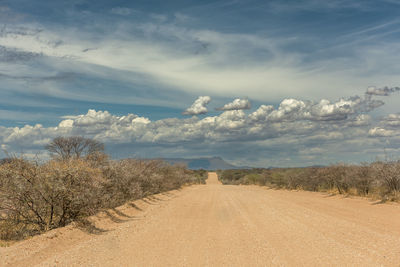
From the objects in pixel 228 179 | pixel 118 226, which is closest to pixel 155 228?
pixel 118 226

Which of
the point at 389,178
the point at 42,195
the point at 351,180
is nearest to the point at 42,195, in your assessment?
the point at 42,195

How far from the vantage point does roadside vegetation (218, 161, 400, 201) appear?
979 inches

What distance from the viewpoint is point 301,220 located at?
16.9 metres

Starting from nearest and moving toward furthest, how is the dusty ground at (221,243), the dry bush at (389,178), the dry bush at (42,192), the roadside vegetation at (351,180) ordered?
the dusty ground at (221,243)
the dry bush at (42,192)
the dry bush at (389,178)
the roadside vegetation at (351,180)

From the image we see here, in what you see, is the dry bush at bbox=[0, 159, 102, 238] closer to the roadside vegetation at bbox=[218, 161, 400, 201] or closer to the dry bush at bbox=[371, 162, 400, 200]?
the dry bush at bbox=[371, 162, 400, 200]

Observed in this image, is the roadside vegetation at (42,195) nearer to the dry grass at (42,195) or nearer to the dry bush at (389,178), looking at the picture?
the dry grass at (42,195)

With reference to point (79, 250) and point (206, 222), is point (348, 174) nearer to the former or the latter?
point (206, 222)

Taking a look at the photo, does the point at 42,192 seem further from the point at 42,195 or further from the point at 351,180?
the point at 351,180

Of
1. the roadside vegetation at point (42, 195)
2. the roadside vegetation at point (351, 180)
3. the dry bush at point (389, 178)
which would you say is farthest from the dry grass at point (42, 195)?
the roadside vegetation at point (351, 180)

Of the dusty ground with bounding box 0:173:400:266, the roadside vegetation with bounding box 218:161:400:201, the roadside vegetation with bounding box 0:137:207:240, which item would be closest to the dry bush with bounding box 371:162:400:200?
the roadside vegetation with bounding box 218:161:400:201

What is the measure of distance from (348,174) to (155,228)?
21.6 m

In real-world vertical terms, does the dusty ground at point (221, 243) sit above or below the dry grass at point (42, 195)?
below

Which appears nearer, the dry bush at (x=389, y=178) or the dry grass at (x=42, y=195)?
the dry grass at (x=42, y=195)

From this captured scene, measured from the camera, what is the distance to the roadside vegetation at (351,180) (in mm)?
24859
